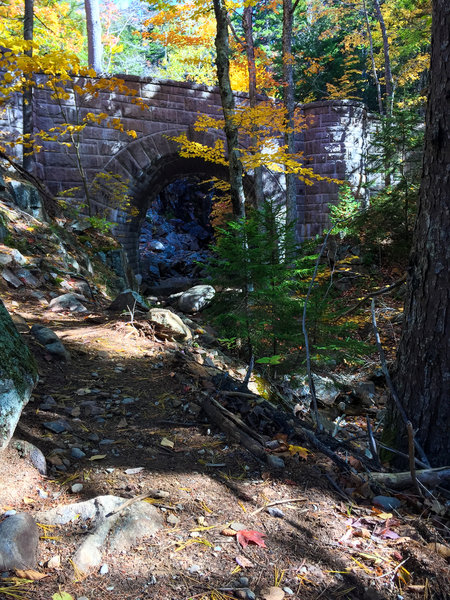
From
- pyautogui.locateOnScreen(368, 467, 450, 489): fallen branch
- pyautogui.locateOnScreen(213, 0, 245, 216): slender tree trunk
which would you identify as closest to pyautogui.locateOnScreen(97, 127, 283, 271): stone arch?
pyautogui.locateOnScreen(213, 0, 245, 216): slender tree trunk

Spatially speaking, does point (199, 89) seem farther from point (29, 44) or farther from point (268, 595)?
point (268, 595)

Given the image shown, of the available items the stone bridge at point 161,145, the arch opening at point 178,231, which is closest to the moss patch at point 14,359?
the stone bridge at point 161,145

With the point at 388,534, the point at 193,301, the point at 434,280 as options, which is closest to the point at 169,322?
the point at 434,280

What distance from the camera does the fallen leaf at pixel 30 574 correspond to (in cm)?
128

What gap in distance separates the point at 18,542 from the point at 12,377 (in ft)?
2.41

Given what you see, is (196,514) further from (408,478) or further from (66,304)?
A: (66,304)

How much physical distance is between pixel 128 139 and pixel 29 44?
19.2ft

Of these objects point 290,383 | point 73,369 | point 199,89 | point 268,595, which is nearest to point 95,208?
point 199,89

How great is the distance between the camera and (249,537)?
157 centimetres

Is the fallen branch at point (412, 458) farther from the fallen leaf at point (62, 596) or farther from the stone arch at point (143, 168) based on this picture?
the stone arch at point (143, 168)

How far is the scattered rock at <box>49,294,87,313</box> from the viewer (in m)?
4.81

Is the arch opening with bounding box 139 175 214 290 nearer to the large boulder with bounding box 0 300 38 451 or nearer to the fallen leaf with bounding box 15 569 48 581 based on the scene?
the large boulder with bounding box 0 300 38 451

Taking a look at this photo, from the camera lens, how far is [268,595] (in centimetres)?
133

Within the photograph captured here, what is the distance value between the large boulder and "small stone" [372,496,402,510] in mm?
1659
